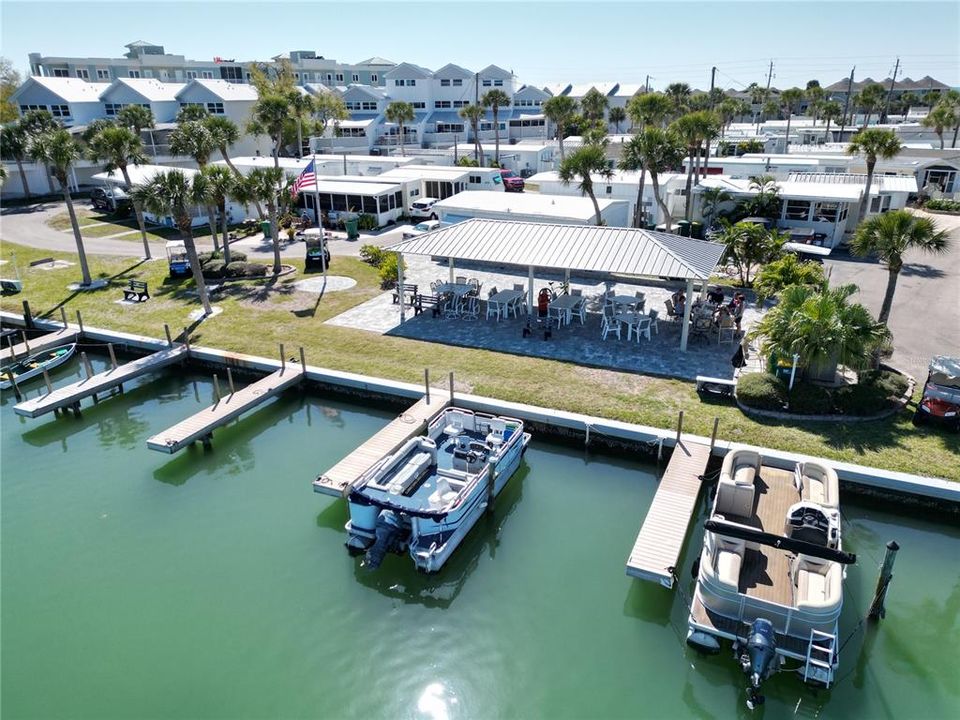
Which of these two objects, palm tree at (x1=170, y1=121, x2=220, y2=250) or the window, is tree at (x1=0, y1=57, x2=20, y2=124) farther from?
the window

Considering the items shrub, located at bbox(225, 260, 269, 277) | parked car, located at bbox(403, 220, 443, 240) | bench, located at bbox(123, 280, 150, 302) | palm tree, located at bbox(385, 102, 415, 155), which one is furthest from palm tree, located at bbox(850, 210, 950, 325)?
palm tree, located at bbox(385, 102, 415, 155)

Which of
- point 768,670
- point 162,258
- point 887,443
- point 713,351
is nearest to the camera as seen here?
point 768,670

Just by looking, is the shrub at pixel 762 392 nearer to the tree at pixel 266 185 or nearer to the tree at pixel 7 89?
the tree at pixel 266 185

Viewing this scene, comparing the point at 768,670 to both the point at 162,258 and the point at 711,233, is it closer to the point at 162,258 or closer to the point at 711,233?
the point at 711,233

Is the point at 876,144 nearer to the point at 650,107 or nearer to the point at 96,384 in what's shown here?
the point at 650,107

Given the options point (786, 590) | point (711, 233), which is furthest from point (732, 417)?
point (711, 233)

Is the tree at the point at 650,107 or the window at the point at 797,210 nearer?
the tree at the point at 650,107

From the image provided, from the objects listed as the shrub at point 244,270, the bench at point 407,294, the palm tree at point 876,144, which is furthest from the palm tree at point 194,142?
the palm tree at point 876,144
